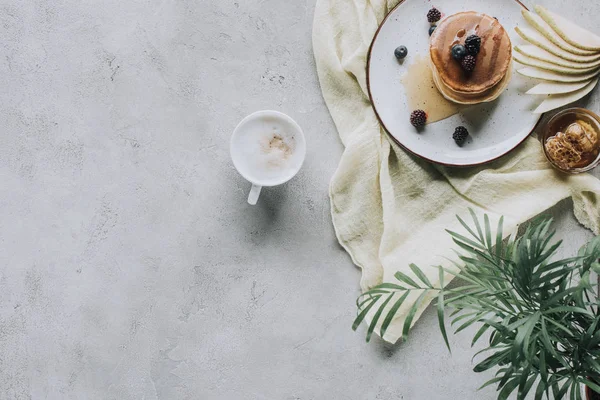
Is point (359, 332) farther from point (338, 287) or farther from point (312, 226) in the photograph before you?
point (312, 226)

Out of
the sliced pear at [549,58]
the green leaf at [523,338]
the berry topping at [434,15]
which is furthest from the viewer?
the berry topping at [434,15]

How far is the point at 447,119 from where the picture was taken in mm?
1948

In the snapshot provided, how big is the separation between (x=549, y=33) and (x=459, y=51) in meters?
0.28

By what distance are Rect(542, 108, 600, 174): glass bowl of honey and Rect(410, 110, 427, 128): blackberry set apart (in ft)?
1.24

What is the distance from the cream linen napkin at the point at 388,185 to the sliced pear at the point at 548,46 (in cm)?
28

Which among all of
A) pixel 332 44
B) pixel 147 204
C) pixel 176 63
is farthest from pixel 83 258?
pixel 332 44

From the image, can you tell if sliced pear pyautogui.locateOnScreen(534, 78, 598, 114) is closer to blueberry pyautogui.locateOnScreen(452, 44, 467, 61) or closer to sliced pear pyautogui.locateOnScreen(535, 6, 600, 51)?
sliced pear pyautogui.locateOnScreen(535, 6, 600, 51)

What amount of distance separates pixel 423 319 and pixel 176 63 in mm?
1155

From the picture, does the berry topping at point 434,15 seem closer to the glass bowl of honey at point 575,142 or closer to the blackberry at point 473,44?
the blackberry at point 473,44

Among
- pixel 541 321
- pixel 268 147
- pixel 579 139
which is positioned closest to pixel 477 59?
pixel 579 139

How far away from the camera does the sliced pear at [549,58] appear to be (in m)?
1.83

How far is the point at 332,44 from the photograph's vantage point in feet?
6.46

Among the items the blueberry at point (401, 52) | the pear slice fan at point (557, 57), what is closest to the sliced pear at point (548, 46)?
the pear slice fan at point (557, 57)

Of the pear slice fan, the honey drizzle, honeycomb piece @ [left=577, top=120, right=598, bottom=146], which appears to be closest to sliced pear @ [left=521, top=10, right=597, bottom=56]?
the pear slice fan
